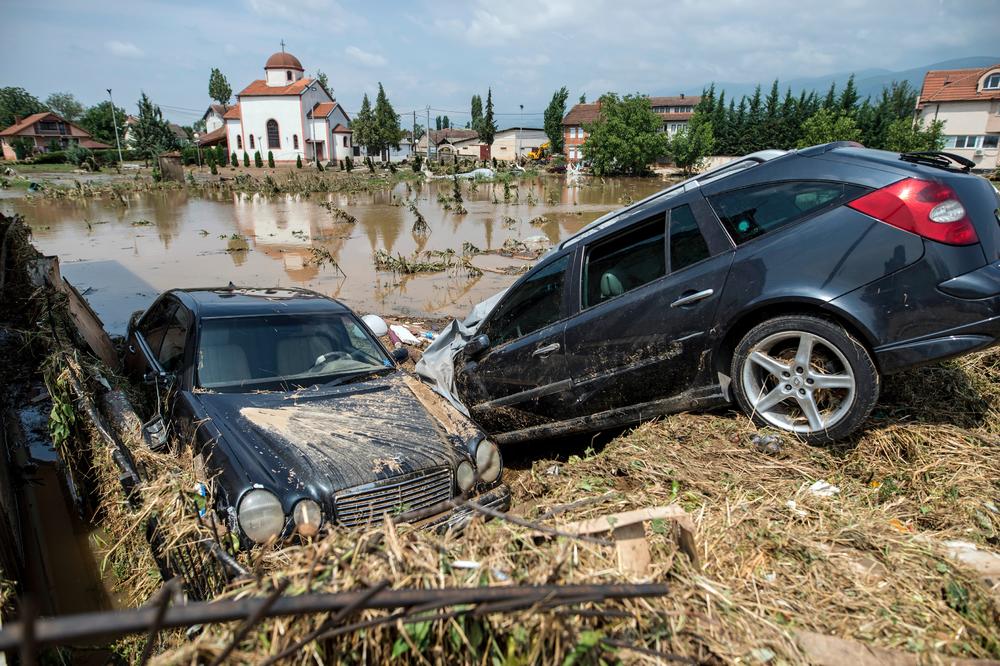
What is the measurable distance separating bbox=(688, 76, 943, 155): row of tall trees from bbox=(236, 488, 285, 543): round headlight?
5642 centimetres

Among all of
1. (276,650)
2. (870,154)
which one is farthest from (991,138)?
(276,650)

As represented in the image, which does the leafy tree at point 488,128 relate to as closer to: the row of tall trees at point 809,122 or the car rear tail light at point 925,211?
the row of tall trees at point 809,122

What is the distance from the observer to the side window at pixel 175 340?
5.01 metres

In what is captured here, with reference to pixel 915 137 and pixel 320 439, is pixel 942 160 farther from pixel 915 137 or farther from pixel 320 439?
pixel 915 137

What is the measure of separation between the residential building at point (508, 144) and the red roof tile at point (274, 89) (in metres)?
30.0

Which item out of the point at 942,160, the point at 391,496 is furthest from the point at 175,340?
the point at 942,160

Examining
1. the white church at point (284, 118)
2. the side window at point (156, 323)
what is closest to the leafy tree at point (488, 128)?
the white church at point (284, 118)

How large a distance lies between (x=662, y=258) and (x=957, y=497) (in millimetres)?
2242

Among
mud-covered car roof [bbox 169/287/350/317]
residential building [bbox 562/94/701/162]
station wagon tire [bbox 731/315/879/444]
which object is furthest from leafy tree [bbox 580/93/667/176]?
station wagon tire [bbox 731/315/879/444]

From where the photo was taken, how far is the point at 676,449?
399cm

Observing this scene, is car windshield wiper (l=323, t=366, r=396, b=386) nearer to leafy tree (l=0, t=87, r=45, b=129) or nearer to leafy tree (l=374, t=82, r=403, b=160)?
leafy tree (l=374, t=82, r=403, b=160)

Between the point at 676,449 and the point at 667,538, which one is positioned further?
the point at 676,449

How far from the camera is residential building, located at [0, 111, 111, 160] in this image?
79.6 meters

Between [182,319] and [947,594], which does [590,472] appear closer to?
[947,594]
